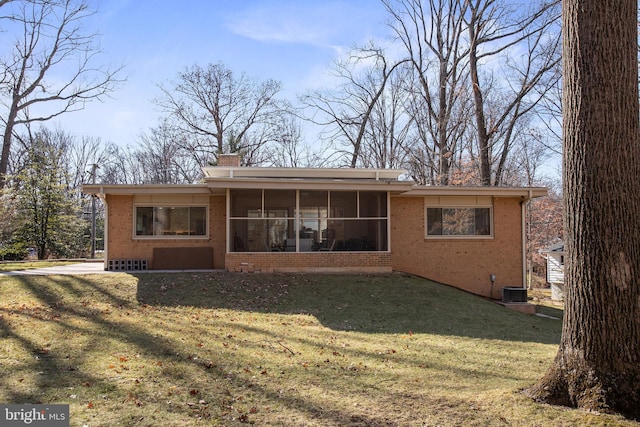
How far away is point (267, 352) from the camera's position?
6617mm

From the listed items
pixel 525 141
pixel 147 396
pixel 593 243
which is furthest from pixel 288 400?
pixel 525 141

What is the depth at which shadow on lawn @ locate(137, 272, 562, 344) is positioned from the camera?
30.5 feet

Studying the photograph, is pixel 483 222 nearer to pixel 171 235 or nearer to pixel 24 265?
pixel 171 235

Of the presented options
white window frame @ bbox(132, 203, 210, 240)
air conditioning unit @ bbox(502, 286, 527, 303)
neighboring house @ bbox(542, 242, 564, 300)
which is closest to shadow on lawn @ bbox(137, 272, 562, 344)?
air conditioning unit @ bbox(502, 286, 527, 303)

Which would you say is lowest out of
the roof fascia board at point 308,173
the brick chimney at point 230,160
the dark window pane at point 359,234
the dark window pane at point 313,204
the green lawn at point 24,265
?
the green lawn at point 24,265

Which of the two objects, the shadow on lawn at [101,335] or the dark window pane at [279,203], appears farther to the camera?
the dark window pane at [279,203]

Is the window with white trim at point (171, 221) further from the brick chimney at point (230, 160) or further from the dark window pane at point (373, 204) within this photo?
the dark window pane at point (373, 204)

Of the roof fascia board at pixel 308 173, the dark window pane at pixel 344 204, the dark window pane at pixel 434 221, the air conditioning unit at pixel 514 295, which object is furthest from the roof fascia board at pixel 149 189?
the air conditioning unit at pixel 514 295

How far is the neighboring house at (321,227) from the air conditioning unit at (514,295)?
0.95 meters

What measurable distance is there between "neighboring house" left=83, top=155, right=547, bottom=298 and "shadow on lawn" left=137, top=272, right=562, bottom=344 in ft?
3.49

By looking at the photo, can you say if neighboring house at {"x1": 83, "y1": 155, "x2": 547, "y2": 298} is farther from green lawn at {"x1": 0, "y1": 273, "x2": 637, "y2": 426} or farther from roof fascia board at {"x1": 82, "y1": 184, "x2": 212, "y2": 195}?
green lawn at {"x1": 0, "y1": 273, "x2": 637, "y2": 426}

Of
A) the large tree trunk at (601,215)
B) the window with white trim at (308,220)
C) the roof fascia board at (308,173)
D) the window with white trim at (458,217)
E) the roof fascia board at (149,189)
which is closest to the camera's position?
the large tree trunk at (601,215)

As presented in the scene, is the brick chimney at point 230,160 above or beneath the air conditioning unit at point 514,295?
above

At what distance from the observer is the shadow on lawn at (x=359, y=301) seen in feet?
30.5
